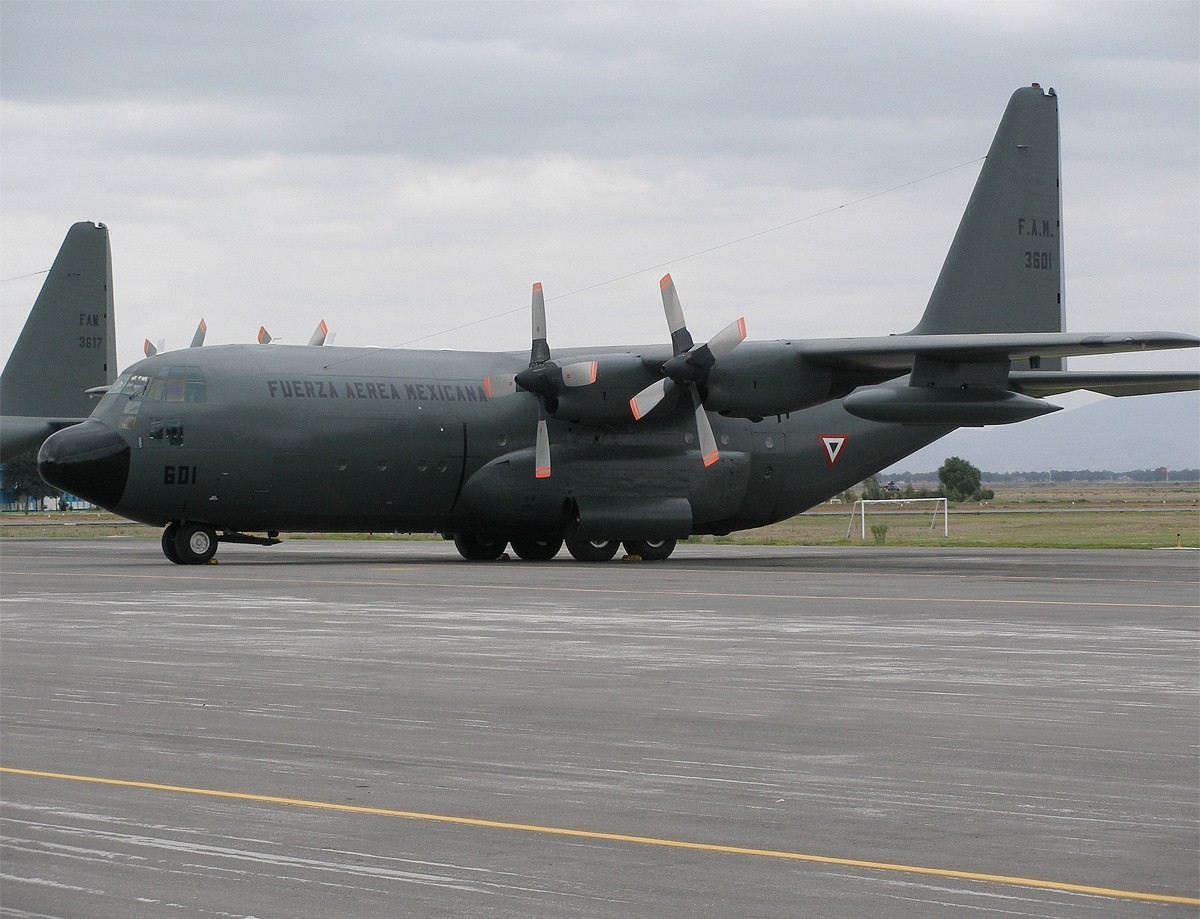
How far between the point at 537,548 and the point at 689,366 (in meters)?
7.09

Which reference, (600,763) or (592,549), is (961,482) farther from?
(600,763)

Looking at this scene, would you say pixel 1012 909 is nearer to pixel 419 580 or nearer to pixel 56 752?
pixel 56 752

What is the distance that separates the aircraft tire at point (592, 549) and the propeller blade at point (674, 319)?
4.70 metres

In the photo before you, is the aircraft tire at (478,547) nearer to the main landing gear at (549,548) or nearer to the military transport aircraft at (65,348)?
the main landing gear at (549,548)

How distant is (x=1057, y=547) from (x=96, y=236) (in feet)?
→ 97.7

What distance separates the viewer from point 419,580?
27.2 metres

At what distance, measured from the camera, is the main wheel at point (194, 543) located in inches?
1261

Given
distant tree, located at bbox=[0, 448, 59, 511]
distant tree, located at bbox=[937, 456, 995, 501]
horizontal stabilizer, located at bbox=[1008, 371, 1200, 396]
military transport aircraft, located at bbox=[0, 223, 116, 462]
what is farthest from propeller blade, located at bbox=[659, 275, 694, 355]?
distant tree, located at bbox=[937, 456, 995, 501]

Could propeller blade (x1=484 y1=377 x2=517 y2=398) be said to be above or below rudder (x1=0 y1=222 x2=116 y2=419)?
below

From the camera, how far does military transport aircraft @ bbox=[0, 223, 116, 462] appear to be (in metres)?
45.8

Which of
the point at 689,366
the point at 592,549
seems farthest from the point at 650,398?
the point at 592,549

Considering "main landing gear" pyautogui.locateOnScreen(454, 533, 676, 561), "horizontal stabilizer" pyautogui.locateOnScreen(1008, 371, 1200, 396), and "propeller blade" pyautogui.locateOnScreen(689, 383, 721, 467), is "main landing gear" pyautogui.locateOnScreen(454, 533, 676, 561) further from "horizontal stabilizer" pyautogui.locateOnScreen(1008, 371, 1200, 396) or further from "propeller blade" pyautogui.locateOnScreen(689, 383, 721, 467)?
"horizontal stabilizer" pyautogui.locateOnScreen(1008, 371, 1200, 396)

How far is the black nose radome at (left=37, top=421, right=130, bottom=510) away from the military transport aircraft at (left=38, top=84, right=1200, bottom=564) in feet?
0.14

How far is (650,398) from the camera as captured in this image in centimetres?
3238
